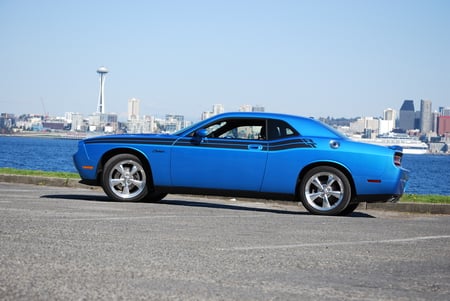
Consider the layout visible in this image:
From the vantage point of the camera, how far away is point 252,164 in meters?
11.7

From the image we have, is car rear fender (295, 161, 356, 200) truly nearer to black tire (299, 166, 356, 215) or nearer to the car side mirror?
black tire (299, 166, 356, 215)

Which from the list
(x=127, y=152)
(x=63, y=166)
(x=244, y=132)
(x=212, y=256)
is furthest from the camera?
(x=63, y=166)

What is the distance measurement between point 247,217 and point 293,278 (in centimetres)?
475

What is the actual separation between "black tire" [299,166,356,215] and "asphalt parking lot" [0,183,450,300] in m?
0.76

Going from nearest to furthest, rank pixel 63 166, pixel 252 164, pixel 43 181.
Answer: pixel 252 164 < pixel 43 181 < pixel 63 166

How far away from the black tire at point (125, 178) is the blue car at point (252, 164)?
0.01m

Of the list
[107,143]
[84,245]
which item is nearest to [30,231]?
[84,245]

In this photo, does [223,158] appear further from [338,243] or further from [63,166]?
[63,166]

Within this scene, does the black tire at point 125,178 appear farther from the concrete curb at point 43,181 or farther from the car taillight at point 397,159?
the concrete curb at point 43,181

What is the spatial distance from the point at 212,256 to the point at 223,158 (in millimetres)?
5382

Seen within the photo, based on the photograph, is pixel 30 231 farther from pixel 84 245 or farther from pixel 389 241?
pixel 389 241

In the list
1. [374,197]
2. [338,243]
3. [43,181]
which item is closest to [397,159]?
[374,197]

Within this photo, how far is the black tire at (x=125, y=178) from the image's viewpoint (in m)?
12.1

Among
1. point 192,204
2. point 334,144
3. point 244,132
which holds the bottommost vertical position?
point 192,204
